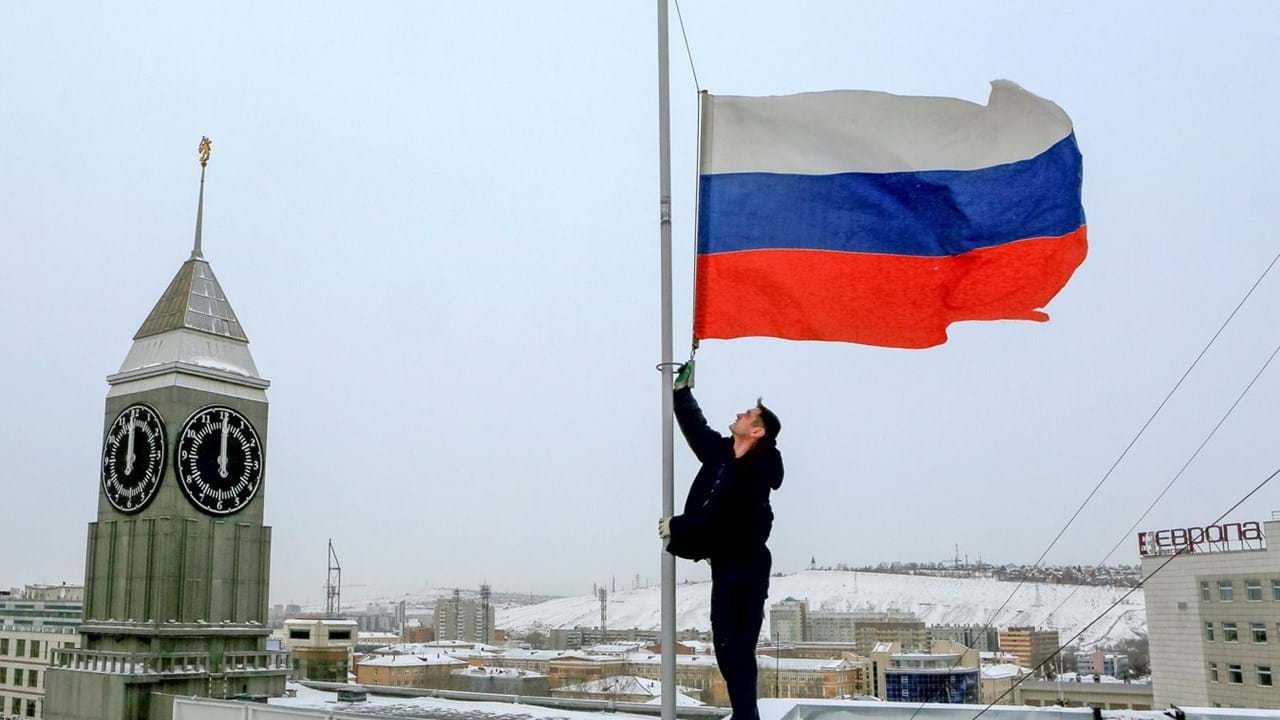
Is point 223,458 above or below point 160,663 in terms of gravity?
above

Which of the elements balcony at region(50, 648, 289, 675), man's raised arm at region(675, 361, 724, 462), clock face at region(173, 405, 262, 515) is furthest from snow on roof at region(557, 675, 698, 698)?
man's raised arm at region(675, 361, 724, 462)

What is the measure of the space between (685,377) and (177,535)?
44.8ft

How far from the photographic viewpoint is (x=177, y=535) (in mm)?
16750

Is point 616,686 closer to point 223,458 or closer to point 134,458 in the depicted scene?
point 223,458

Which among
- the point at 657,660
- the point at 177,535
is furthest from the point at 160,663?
the point at 657,660

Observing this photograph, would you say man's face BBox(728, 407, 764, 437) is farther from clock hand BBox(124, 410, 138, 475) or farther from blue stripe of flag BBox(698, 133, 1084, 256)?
clock hand BBox(124, 410, 138, 475)

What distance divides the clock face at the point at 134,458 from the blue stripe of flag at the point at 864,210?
13.8 metres

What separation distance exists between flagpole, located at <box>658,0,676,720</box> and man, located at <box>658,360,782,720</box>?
174 mm

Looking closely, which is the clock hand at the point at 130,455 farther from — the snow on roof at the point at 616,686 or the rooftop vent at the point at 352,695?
the snow on roof at the point at 616,686

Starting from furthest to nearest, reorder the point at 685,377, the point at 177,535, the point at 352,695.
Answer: the point at 177,535 → the point at 352,695 → the point at 685,377

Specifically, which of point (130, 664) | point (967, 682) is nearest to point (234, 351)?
point (130, 664)

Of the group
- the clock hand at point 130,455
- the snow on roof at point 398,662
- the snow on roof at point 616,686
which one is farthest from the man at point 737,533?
the snow on roof at point 616,686

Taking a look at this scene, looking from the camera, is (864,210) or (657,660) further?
(657,660)

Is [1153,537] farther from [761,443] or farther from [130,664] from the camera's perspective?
[761,443]
